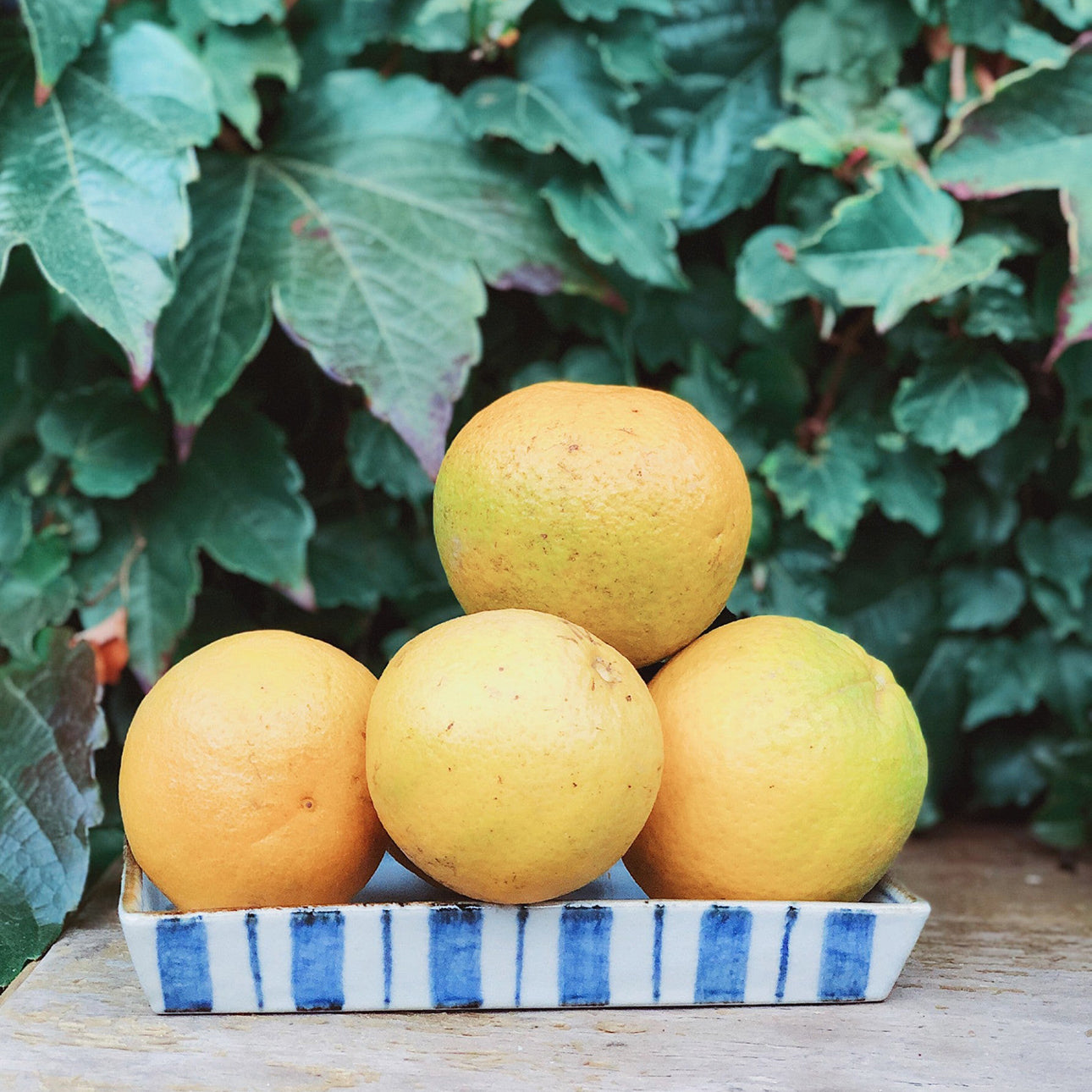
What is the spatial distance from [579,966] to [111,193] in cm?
62

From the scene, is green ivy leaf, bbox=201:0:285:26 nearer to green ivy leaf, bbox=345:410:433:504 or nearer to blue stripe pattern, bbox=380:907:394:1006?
green ivy leaf, bbox=345:410:433:504

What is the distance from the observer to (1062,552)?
1045 mm

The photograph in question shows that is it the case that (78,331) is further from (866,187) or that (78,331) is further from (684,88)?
(866,187)

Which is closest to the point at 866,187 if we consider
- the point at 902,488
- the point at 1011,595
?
the point at 902,488

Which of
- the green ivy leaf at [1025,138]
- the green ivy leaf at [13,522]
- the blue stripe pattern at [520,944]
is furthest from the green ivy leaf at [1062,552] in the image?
the green ivy leaf at [13,522]

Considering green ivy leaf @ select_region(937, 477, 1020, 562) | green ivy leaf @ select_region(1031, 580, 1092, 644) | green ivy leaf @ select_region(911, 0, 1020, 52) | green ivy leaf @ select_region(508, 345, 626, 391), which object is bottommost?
green ivy leaf @ select_region(1031, 580, 1092, 644)

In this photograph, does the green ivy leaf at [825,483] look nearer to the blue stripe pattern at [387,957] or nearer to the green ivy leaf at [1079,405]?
the green ivy leaf at [1079,405]

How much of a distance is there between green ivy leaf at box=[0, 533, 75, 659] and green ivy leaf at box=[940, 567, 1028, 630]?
Result: 2.62 ft

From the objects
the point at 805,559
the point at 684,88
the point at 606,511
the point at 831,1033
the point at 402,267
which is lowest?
the point at 831,1033

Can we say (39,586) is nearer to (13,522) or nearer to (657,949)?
(13,522)

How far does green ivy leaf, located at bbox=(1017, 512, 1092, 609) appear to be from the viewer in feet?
3.40

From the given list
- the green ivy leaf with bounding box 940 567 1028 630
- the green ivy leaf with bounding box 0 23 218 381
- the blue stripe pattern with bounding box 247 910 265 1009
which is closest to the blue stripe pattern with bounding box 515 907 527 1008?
the blue stripe pattern with bounding box 247 910 265 1009

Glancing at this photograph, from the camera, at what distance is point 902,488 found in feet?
3.34

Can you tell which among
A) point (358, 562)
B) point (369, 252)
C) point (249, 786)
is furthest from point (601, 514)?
point (358, 562)
